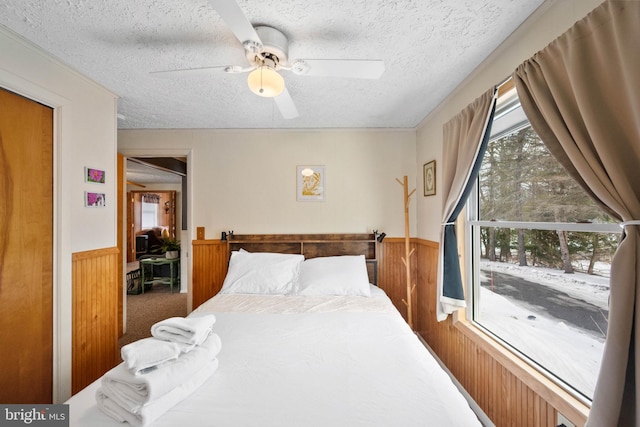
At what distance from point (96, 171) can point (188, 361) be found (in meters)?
1.88

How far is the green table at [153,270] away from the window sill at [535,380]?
4689 millimetres

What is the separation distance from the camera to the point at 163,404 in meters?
1.02

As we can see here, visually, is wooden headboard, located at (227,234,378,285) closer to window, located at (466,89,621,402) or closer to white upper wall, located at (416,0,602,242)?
white upper wall, located at (416,0,602,242)

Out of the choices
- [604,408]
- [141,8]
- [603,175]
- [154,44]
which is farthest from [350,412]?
[154,44]

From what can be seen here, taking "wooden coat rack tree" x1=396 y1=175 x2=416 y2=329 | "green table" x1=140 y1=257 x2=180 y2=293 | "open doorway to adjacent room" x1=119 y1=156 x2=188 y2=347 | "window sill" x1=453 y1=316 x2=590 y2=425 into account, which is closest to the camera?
"window sill" x1=453 y1=316 x2=590 y2=425

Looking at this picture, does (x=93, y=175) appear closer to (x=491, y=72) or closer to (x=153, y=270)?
(x=491, y=72)

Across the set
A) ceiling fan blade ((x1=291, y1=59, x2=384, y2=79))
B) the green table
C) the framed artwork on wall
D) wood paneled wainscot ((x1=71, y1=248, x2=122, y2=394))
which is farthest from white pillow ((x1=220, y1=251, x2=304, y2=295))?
the green table

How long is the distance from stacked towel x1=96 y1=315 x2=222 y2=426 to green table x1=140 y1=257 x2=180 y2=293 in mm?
3979

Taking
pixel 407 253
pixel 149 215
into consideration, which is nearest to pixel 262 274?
pixel 407 253

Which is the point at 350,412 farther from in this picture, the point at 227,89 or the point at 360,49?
the point at 227,89

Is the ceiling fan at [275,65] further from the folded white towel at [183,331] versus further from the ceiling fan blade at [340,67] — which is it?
the folded white towel at [183,331]

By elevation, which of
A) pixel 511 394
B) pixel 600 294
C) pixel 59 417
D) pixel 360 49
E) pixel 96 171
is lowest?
pixel 511 394

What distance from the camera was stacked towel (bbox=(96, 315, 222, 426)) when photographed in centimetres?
99

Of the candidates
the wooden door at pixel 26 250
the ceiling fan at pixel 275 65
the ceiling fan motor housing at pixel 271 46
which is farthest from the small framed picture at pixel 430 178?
the wooden door at pixel 26 250
